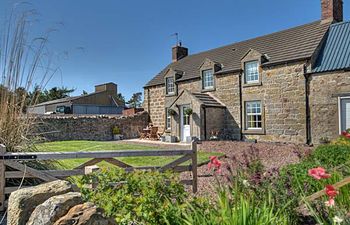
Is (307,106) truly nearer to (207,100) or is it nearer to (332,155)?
(207,100)

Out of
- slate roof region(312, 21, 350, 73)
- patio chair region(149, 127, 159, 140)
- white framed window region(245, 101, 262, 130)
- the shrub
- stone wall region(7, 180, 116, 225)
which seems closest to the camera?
stone wall region(7, 180, 116, 225)

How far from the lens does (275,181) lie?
378cm

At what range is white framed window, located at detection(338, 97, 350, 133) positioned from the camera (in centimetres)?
1351

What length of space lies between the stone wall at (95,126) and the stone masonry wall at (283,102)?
1092 centimetres

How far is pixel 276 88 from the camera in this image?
52.7 feet

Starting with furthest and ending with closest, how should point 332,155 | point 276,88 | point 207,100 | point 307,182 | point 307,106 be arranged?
point 207,100 < point 276,88 < point 307,106 < point 332,155 < point 307,182

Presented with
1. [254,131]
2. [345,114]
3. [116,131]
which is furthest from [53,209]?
[116,131]

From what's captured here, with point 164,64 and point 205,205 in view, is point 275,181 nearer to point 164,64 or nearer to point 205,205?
point 205,205

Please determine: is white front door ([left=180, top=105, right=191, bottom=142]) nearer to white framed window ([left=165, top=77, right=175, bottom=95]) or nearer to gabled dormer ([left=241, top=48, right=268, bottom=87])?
white framed window ([left=165, top=77, right=175, bottom=95])

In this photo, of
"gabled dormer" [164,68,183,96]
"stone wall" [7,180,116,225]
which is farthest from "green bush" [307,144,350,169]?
"gabled dormer" [164,68,183,96]

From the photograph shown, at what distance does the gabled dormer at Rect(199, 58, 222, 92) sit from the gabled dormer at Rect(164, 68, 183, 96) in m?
2.66

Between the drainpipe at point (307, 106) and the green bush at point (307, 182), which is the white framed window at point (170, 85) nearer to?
the drainpipe at point (307, 106)

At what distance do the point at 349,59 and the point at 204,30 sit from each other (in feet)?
24.2

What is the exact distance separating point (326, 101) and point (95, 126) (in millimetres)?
16391
